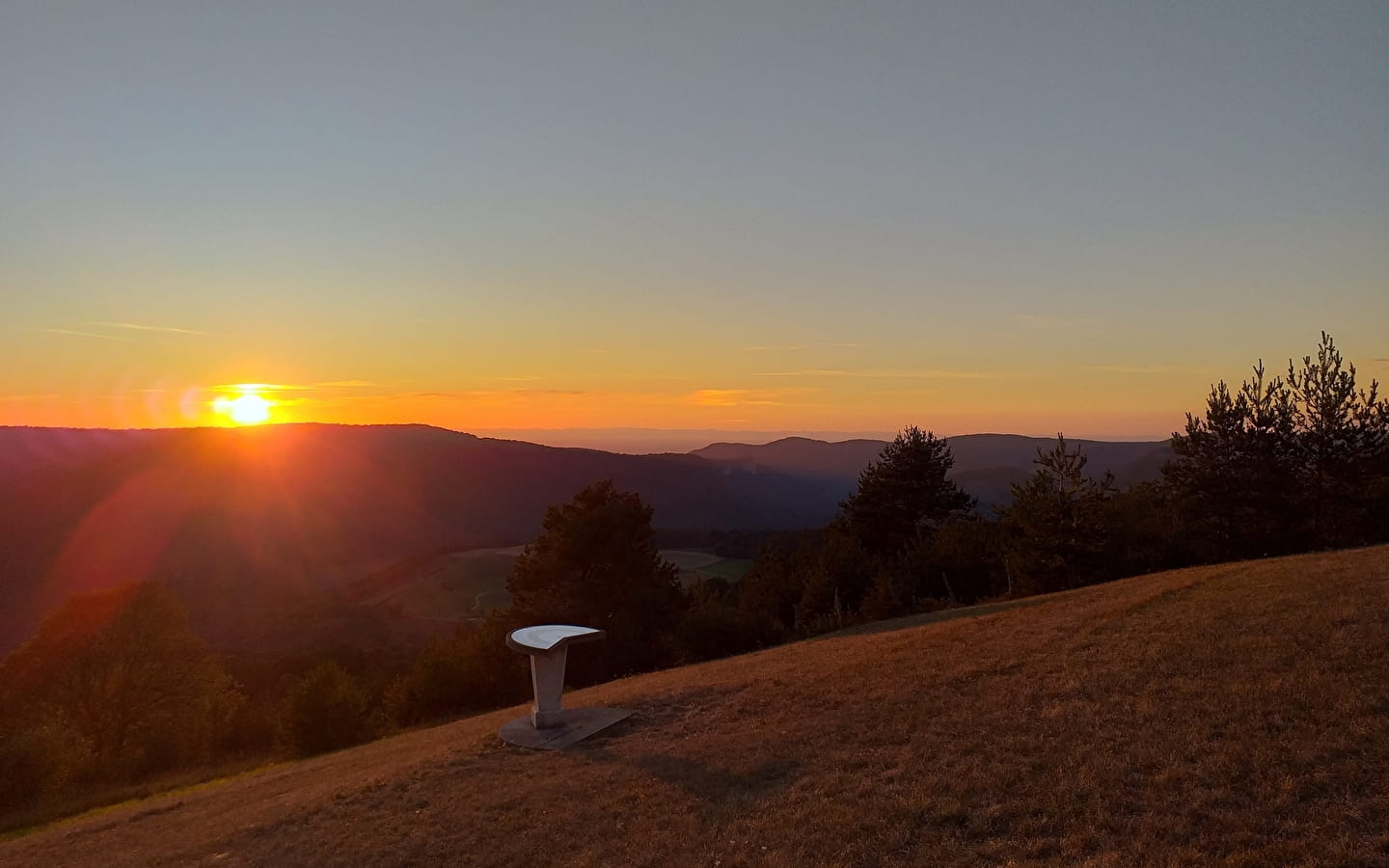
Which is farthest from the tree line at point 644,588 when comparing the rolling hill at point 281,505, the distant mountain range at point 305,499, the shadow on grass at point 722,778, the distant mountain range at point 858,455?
the distant mountain range at point 858,455

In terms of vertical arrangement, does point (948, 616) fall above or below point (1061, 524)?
below

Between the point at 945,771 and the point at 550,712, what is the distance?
338 inches

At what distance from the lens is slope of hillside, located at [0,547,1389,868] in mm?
7289

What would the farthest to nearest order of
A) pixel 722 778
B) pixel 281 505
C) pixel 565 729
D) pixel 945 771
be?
1. pixel 281 505
2. pixel 565 729
3. pixel 722 778
4. pixel 945 771

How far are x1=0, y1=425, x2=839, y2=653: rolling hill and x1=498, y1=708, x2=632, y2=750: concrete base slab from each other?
3108 inches

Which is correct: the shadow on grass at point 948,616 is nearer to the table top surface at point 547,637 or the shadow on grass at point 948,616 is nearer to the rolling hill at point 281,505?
the table top surface at point 547,637

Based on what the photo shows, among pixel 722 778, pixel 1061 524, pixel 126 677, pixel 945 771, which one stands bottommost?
pixel 126 677

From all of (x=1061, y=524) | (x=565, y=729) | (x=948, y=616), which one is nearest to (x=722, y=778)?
(x=565, y=729)

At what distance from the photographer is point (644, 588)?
3734 cm

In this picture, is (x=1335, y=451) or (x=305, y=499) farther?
(x=305, y=499)

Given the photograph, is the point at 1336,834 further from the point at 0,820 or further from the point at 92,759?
the point at 92,759

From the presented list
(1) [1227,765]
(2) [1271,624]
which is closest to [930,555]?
(2) [1271,624]

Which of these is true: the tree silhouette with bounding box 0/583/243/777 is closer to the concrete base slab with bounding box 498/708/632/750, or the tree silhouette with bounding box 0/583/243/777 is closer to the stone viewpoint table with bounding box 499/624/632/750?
the concrete base slab with bounding box 498/708/632/750

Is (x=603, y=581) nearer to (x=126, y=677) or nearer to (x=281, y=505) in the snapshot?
(x=126, y=677)
